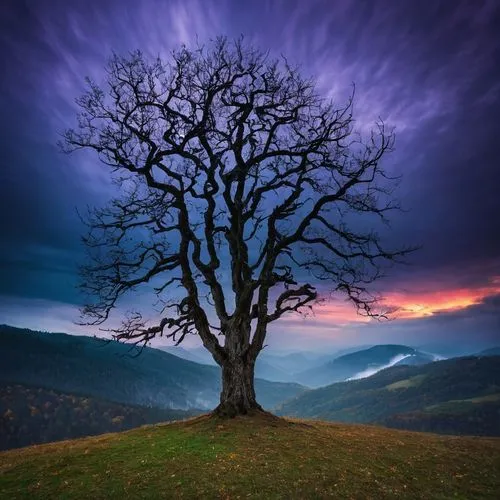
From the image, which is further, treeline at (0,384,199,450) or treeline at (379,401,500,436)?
treeline at (379,401,500,436)

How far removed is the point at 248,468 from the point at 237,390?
7162 mm

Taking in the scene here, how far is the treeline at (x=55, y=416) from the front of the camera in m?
146

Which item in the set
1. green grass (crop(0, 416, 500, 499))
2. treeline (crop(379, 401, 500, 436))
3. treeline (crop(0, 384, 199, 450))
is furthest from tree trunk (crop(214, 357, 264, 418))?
treeline (crop(379, 401, 500, 436))

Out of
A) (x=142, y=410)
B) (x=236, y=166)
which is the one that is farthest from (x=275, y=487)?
(x=142, y=410)

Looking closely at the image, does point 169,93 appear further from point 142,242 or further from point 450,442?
point 450,442

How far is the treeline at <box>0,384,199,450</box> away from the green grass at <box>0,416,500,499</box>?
498 ft

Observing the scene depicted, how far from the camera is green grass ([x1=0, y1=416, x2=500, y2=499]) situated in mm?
10969

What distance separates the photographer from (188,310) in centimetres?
2128

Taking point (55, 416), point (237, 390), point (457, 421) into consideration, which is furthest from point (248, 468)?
point (457, 421)

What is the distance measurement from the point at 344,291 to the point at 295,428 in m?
8.36

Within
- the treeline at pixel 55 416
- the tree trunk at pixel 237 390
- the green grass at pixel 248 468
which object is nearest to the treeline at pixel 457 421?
the treeline at pixel 55 416

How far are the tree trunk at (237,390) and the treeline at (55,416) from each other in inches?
5861

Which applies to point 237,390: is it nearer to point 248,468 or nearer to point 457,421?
point 248,468

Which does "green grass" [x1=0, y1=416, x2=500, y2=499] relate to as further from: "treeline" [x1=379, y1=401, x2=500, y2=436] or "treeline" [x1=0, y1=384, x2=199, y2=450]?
"treeline" [x1=379, y1=401, x2=500, y2=436]
